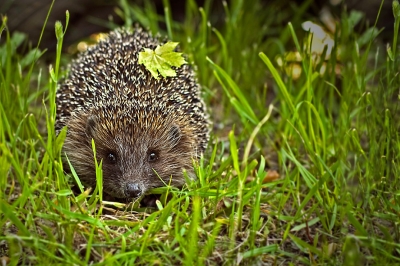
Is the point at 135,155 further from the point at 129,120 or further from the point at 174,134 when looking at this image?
the point at 174,134

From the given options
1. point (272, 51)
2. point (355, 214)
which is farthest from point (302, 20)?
point (355, 214)

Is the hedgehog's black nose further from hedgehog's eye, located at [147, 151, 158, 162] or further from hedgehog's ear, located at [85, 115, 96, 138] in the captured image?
hedgehog's ear, located at [85, 115, 96, 138]

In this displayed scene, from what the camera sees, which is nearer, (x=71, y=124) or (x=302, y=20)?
(x=71, y=124)

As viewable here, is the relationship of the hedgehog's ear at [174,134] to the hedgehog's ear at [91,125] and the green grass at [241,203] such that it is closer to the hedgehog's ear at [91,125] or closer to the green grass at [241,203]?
the green grass at [241,203]

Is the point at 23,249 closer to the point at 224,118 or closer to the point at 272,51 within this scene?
the point at 224,118

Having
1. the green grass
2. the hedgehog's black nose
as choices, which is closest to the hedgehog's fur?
the hedgehog's black nose

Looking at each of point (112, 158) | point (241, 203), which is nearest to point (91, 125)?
point (112, 158)
